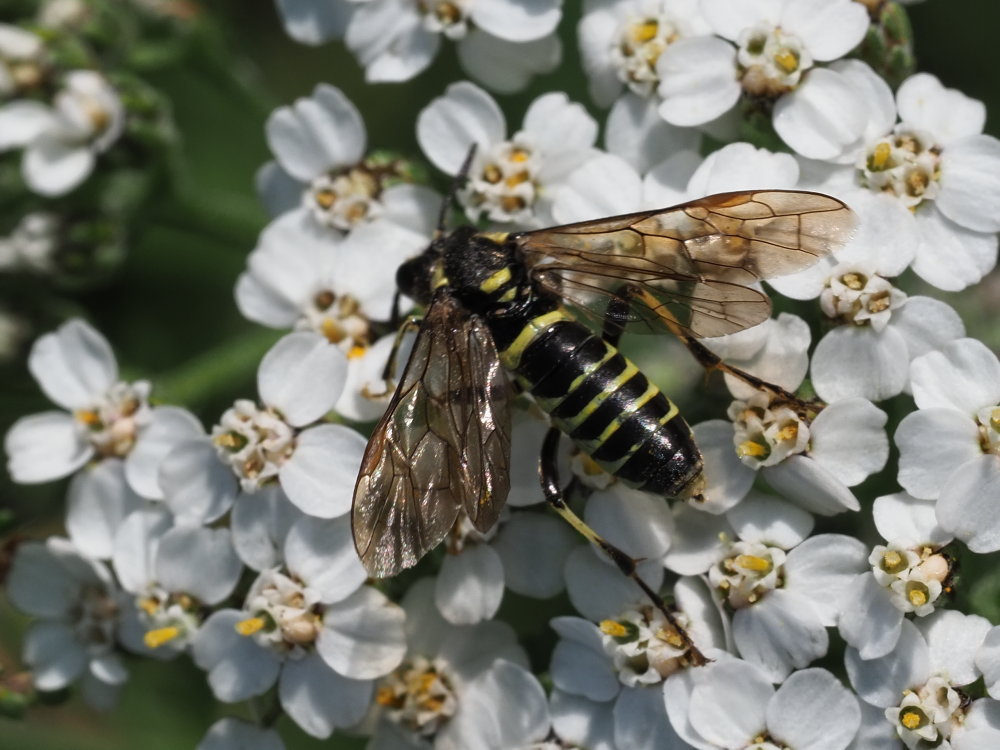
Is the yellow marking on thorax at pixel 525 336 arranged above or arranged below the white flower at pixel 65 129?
above

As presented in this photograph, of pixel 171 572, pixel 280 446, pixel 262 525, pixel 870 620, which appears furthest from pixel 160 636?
pixel 870 620

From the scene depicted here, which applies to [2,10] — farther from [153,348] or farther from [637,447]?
[637,447]

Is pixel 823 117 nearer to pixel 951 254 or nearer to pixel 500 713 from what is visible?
A: pixel 951 254

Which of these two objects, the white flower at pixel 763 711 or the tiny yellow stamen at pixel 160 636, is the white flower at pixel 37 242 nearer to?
the tiny yellow stamen at pixel 160 636

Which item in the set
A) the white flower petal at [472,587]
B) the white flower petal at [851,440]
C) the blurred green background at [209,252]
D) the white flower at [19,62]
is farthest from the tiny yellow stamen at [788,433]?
the white flower at [19,62]

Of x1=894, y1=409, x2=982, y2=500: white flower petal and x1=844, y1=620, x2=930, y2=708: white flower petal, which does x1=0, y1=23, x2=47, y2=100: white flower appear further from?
x1=844, y1=620, x2=930, y2=708: white flower petal

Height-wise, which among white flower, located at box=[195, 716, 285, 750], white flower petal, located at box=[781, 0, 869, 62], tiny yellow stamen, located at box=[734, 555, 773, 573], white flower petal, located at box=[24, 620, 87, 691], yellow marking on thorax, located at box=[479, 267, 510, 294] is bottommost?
white flower petal, located at box=[24, 620, 87, 691]

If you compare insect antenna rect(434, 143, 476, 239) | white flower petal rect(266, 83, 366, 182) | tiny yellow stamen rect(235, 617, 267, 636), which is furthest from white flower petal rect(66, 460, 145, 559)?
insect antenna rect(434, 143, 476, 239)

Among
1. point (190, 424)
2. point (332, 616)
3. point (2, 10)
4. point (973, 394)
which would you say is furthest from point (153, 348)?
point (973, 394)
